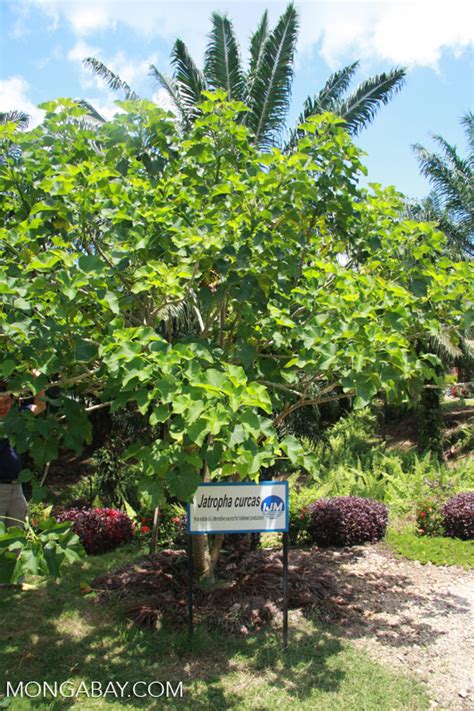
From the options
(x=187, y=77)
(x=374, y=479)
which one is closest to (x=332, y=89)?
(x=187, y=77)

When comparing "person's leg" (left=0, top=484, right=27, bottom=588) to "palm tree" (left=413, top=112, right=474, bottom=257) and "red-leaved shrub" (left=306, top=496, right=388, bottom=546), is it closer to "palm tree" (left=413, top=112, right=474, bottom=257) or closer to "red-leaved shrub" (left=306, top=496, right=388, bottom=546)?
"red-leaved shrub" (left=306, top=496, right=388, bottom=546)

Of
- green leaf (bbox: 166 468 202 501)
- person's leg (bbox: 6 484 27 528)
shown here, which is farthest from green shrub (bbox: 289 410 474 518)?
green leaf (bbox: 166 468 202 501)

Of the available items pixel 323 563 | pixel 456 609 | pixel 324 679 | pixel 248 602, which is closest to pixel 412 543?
pixel 323 563

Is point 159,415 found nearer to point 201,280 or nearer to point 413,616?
point 201,280

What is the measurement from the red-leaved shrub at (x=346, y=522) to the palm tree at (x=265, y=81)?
6700 mm

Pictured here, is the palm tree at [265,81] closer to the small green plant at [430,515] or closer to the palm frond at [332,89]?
the palm frond at [332,89]

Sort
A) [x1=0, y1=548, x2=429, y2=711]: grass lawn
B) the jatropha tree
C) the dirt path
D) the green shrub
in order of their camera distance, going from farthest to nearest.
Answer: the green shrub, the dirt path, [x1=0, y1=548, x2=429, y2=711]: grass lawn, the jatropha tree

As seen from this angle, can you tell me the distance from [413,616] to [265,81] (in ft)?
30.4

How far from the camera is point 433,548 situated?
675 centimetres

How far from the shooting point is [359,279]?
3879 mm

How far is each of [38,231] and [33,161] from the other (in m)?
0.64

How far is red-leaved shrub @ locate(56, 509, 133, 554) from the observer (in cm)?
683

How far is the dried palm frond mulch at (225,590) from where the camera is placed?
15.5ft

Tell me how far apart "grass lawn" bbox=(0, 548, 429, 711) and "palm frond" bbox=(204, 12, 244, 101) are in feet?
30.2
